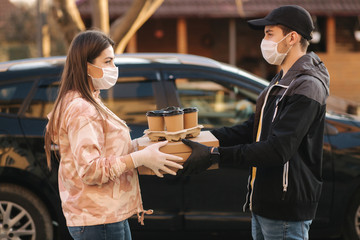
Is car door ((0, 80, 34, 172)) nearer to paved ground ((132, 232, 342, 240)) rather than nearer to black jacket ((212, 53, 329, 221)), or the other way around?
paved ground ((132, 232, 342, 240))

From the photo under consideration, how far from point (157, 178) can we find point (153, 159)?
1.74m

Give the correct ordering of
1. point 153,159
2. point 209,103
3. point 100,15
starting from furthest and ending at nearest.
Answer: point 100,15 → point 209,103 → point 153,159

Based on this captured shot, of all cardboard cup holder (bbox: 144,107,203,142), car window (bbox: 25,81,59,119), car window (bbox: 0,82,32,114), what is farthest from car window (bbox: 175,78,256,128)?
cardboard cup holder (bbox: 144,107,203,142)

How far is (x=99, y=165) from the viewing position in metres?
2.14

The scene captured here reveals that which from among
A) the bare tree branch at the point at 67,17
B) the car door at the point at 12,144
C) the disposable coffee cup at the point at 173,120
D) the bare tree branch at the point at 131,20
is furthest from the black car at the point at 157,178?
the bare tree branch at the point at 67,17

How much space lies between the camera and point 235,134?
9.48 ft

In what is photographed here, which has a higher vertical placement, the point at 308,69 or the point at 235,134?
the point at 308,69

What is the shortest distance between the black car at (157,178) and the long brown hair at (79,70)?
1.77 m

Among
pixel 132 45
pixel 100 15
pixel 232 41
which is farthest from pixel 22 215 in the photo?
pixel 232 41

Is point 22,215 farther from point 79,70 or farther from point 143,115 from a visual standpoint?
point 79,70

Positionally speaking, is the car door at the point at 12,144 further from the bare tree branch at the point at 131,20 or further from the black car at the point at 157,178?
the bare tree branch at the point at 131,20

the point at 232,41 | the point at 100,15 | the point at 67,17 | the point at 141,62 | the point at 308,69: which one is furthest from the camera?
the point at 232,41

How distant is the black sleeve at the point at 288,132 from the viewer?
7.39 ft

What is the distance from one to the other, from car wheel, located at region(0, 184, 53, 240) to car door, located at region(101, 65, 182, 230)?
29.3 inches
